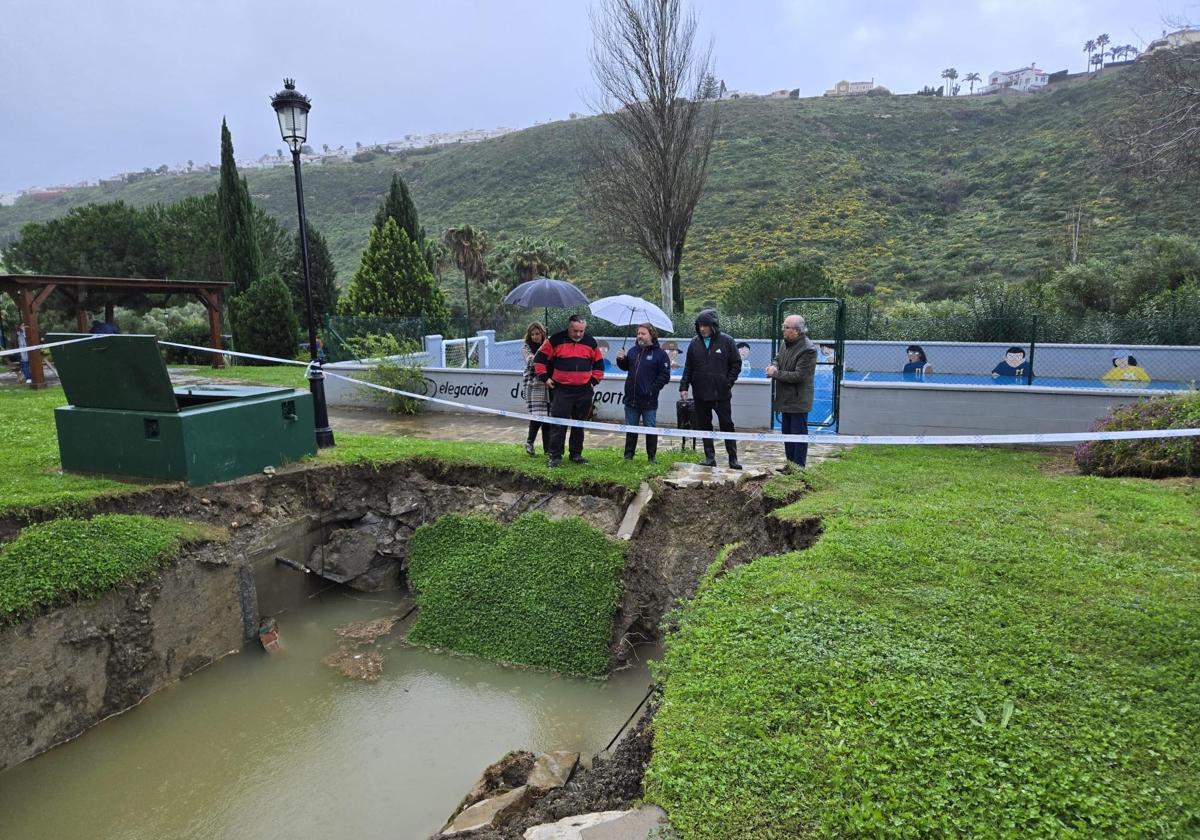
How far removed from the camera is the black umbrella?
35.5ft

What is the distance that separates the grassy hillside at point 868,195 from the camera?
3412 cm

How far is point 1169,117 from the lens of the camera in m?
12.9

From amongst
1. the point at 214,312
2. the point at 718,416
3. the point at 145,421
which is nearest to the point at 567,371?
the point at 718,416

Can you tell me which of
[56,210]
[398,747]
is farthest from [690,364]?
[56,210]

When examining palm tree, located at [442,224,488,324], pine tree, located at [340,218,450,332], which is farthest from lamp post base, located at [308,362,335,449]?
palm tree, located at [442,224,488,324]

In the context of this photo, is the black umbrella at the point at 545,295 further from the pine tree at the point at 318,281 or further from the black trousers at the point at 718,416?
the pine tree at the point at 318,281

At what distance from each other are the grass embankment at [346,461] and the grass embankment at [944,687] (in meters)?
2.86

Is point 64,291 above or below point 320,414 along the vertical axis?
above

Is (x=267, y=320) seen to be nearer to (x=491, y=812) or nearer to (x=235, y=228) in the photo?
(x=235, y=228)

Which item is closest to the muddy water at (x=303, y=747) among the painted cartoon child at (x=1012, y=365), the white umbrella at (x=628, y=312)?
the white umbrella at (x=628, y=312)

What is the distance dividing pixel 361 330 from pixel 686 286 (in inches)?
943

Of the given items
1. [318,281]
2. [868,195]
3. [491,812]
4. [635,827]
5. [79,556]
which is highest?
[868,195]

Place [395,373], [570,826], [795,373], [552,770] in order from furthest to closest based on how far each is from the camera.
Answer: [395,373], [795,373], [552,770], [570,826]

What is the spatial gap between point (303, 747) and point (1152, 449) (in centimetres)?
854
